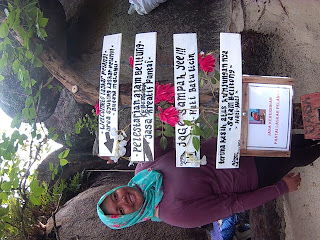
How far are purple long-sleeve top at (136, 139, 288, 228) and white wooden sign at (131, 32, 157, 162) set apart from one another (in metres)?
0.39

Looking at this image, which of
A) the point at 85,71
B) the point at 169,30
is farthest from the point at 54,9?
the point at 169,30

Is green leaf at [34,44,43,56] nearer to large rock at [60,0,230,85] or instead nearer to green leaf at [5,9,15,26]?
green leaf at [5,9,15,26]

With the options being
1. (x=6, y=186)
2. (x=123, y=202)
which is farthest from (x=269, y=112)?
(x=6, y=186)

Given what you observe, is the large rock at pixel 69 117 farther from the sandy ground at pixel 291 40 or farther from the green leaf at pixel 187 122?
the green leaf at pixel 187 122

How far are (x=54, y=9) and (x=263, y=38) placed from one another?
2199 millimetres

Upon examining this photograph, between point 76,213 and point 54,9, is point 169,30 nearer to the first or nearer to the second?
point 54,9

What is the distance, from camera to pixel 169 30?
3.25m

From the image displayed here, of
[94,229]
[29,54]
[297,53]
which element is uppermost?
[297,53]

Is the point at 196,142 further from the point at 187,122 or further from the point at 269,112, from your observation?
the point at 269,112

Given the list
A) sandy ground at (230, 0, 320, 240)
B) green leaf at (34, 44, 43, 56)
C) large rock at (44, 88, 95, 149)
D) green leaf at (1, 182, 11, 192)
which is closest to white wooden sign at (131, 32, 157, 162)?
green leaf at (34, 44, 43, 56)

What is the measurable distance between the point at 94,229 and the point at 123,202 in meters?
1.74

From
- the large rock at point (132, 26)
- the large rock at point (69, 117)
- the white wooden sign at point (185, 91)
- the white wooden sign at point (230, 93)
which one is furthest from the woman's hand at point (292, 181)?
the large rock at point (69, 117)

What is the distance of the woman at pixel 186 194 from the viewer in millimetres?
1923

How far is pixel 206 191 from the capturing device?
6.43ft
